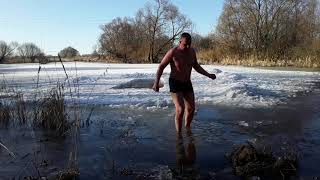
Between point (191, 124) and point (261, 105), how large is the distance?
2.68 m

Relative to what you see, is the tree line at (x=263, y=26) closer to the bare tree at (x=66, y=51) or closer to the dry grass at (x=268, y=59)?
the dry grass at (x=268, y=59)

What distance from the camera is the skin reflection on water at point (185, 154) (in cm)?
501

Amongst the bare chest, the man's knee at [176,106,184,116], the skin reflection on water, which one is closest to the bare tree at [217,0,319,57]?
the bare chest

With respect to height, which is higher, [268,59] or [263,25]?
[263,25]

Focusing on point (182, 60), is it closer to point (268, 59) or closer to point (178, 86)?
point (178, 86)

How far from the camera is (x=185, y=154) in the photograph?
566cm

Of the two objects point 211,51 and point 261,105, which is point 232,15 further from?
point 261,105

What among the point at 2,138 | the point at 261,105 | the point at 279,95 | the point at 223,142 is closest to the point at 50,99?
the point at 2,138

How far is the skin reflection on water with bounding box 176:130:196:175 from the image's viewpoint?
501 cm

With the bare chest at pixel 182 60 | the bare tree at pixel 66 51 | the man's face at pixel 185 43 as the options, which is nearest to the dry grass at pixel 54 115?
the bare tree at pixel 66 51

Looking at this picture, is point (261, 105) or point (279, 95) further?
point (279, 95)

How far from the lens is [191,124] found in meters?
7.74

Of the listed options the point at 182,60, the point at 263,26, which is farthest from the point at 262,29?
the point at 182,60

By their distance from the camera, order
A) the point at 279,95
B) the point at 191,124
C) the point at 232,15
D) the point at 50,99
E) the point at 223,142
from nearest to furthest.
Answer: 1. the point at 223,142
2. the point at 50,99
3. the point at 191,124
4. the point at 279,95
5. the point at 232,15
